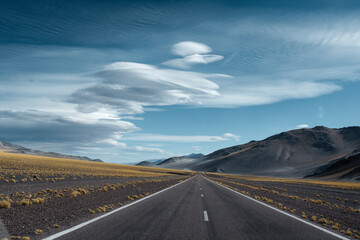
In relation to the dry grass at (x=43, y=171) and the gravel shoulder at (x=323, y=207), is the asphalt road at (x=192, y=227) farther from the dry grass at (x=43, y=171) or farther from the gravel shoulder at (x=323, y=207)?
the dry grass at (x=43, y=171)

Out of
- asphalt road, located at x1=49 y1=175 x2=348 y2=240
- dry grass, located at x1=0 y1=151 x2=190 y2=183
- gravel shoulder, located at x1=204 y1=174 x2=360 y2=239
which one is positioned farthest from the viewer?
dry grass, located at x1=0 y1=151 x2=190 y2=183

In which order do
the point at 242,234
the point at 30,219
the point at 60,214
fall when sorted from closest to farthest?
the point at 242,234 < the point at 30,219 < the point at 60,214

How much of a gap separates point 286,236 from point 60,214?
8099 millimetres

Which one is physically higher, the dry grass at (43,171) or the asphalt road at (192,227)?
the dry grass at (43,171)

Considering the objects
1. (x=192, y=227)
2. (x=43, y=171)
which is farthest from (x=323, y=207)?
(x=43, y=171)

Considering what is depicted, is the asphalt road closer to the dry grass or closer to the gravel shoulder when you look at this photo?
the gravel shoulder

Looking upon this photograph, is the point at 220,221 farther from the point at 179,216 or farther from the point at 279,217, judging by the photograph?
the point at 279,217

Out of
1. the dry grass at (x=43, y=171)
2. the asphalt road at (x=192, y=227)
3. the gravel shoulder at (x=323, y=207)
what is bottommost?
the gravel shoulder at (x=323, y=207)

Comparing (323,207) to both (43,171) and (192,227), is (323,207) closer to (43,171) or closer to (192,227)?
(192,227)

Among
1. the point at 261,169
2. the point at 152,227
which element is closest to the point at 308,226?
the point at 152,227

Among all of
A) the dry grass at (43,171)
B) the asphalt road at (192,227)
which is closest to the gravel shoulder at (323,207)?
the asphalt road at (192,227)

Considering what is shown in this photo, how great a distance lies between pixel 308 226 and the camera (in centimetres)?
1058

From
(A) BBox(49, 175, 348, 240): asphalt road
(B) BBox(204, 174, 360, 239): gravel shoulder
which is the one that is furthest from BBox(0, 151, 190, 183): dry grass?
(B) BBox(204, 174, 360, 239): gravel shoulder

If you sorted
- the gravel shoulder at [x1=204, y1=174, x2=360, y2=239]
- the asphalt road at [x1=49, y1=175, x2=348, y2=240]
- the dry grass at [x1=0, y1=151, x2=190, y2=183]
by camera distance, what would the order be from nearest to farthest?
the asphalt road at [x1=49, y1=175, x2=348, y2=240] < the gravel shoulder at [x1=204, y1=174, x2=360, y2=239] < the dry grass at [x1=0, y1=151, x2=190, y2=183]
